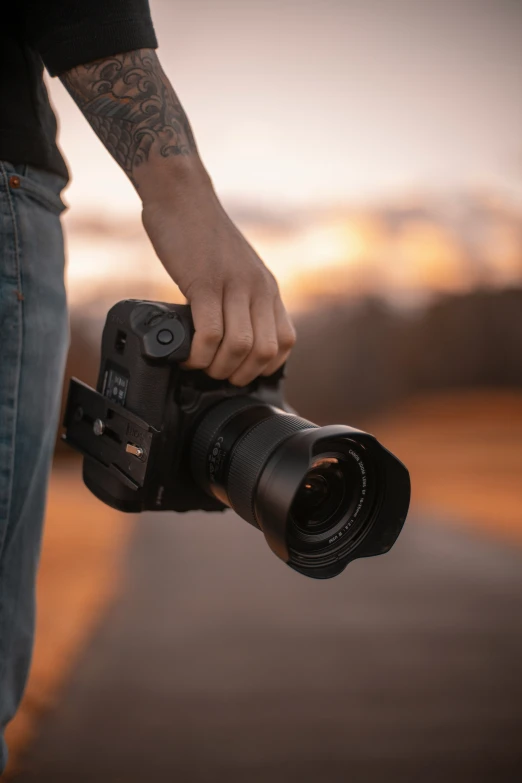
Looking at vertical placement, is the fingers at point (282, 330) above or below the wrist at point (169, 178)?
below

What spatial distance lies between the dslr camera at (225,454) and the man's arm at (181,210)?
0.22ft

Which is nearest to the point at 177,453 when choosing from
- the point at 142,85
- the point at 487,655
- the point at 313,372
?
the point at 142,85

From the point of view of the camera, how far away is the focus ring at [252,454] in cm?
72

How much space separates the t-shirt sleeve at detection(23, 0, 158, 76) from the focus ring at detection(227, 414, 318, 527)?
408 mm

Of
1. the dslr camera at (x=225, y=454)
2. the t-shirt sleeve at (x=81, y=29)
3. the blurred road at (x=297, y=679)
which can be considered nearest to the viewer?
the t-shirt sleeve at (x=81, y=29)

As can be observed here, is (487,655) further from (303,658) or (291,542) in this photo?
(291,542)

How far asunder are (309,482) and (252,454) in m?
0.09

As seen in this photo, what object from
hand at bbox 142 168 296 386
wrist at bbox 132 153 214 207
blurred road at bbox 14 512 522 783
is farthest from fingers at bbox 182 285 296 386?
blurred road at bbox 14 512 522 783

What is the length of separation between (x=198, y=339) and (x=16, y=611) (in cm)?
34

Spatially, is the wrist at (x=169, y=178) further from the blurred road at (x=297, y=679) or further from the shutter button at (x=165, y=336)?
the blurred road at (x=297, y=679)

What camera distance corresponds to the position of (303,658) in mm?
1806

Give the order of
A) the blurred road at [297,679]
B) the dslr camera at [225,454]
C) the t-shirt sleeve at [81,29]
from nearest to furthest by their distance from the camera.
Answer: the t-shirt sleeve at [81,29] < the dslr camera at [225,454] < the blurred road at [297,679]

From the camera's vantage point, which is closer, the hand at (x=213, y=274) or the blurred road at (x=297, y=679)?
the hand at (x=213, y=274)

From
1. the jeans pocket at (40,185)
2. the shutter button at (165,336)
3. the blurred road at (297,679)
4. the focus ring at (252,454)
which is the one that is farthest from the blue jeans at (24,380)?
the blurred road at (297,679)
